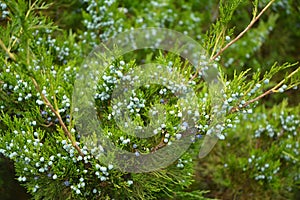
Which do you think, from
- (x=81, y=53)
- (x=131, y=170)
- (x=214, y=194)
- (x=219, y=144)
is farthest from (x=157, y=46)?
(x=131, y=170)

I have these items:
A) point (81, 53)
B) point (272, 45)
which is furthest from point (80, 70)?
point (272, 45)

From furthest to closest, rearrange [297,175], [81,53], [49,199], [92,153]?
Answer: [297,175]
[81,53]
[49,199]
[92,153]

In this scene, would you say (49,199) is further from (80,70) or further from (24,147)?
(80,70)

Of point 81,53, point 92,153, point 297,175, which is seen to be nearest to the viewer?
point 92,153

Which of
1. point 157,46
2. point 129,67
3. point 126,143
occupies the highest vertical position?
point 157,46

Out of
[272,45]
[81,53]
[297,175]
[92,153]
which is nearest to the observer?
[92,153]

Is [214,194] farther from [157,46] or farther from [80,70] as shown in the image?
[80,70]

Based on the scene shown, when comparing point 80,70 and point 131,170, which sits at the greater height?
point 80,70

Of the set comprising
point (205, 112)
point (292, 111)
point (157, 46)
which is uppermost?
point (157, 46)

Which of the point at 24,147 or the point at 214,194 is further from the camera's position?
the point at 214,194
